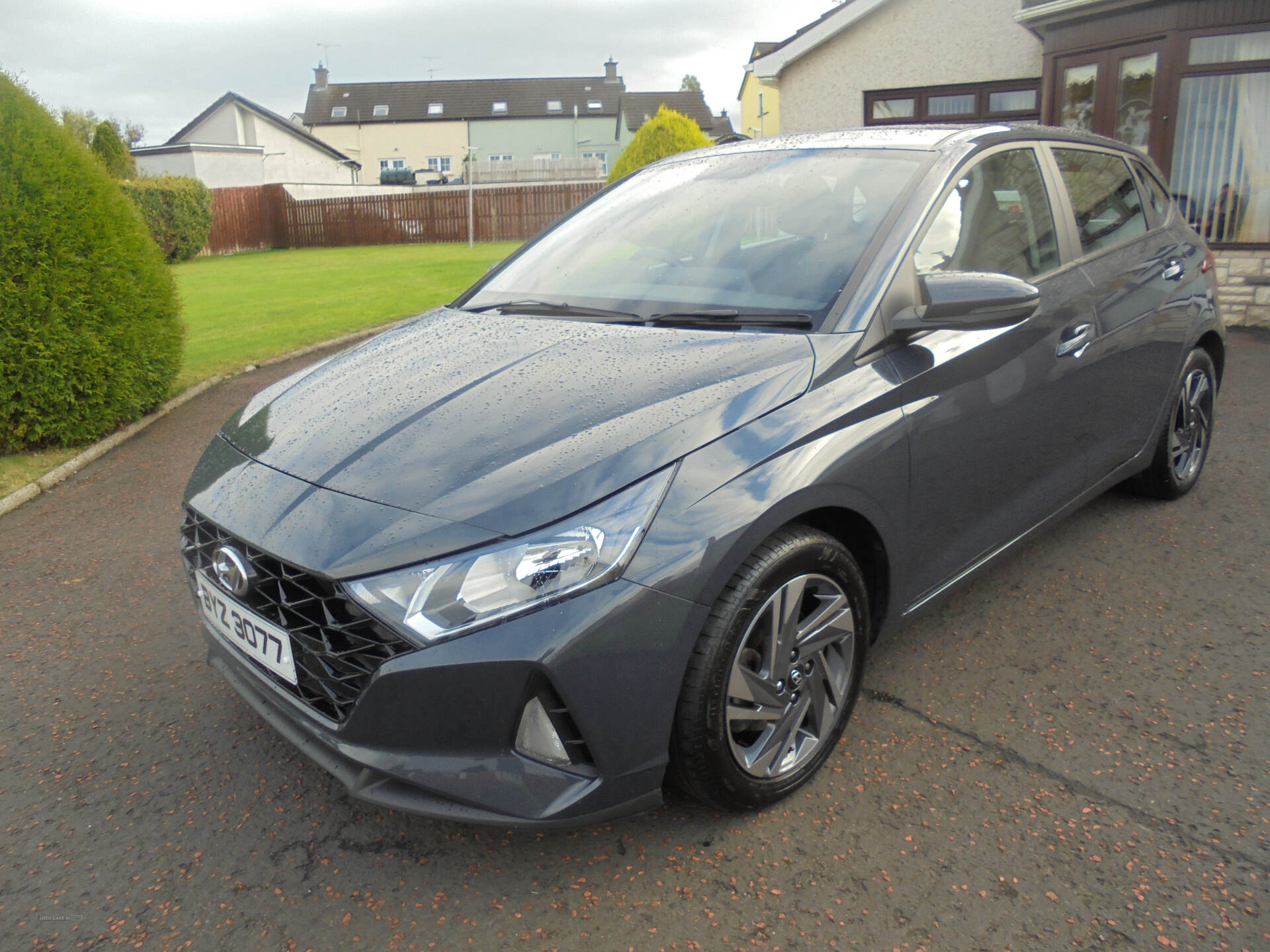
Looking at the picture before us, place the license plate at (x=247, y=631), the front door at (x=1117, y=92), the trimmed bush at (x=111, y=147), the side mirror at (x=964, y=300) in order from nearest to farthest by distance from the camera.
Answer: the license plate at (x=247, y=631) → the side mirror at (x=964, y=300) → the front door at (x=1117, y=92) → the trimmed bush at (x=111, y=147)

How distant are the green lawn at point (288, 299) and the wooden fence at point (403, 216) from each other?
591 cm

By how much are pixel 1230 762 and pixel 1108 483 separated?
1.49 meters

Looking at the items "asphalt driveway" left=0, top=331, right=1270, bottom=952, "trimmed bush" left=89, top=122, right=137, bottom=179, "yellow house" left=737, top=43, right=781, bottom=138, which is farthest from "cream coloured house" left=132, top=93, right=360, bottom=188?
"asphalt driveway" left=0, top=331, right=1270, bottom=952

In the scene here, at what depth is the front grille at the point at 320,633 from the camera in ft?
6.57

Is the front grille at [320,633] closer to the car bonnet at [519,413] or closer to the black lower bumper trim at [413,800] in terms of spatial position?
the black lower bumper trim at [413,800]

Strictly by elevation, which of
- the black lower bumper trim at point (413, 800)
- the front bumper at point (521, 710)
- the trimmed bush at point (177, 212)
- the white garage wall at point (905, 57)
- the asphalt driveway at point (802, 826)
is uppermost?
the white garage wall at point (905, 57)

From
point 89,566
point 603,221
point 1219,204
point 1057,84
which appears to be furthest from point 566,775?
point 1057,84

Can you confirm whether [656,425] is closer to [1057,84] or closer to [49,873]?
[49,873]

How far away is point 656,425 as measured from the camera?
2.21 m

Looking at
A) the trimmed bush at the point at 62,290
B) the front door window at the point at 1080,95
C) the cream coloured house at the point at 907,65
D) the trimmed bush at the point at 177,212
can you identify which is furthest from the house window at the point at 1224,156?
the trimmed bush at the point at 177,212

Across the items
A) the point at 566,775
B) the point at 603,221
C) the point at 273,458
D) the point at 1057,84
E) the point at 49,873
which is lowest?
the point at 49,873

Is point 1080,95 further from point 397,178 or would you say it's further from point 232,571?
point 397,178

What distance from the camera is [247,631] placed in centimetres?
231

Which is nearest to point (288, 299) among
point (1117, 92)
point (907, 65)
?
point (907, 65)
